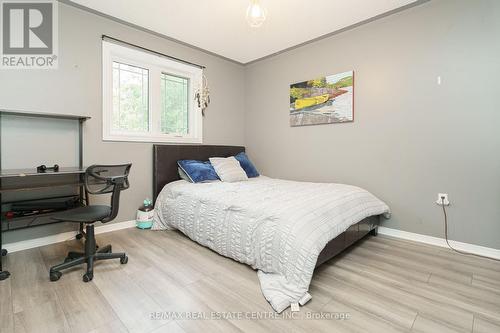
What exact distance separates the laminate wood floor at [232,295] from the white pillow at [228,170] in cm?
121

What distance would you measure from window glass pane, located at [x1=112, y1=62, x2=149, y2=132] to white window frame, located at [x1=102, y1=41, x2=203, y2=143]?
2.5 inches

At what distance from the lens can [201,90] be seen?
12.7 feet

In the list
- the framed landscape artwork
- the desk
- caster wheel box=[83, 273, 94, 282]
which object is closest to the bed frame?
the desk

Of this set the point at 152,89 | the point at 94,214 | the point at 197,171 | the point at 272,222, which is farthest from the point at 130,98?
the point at 272,222

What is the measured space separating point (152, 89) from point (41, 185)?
6.00 ft

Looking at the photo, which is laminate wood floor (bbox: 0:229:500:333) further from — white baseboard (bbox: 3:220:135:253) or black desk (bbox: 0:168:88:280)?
black desk (bbox: 0:168:88:280)

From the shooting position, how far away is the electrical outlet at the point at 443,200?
2518 millimetres

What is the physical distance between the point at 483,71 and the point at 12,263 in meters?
4.74

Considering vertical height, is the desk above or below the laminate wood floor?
above

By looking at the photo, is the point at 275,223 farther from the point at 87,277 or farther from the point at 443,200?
the point at 443,200

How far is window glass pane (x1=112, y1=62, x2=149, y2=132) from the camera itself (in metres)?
3.09

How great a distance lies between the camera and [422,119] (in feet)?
8.68

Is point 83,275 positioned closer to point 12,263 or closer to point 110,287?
point 110,287

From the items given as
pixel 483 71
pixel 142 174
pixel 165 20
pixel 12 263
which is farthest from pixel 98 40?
pixel 483 71
